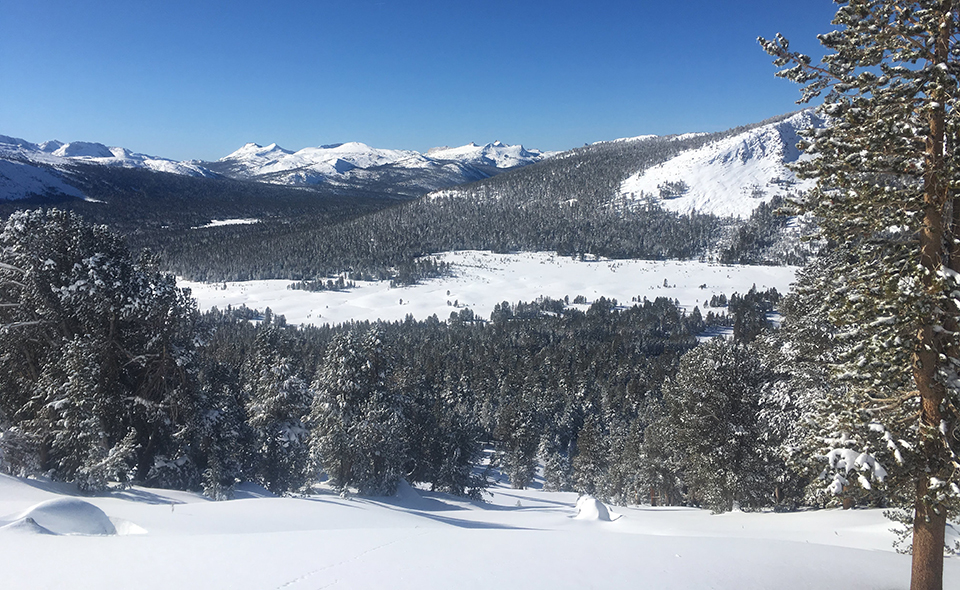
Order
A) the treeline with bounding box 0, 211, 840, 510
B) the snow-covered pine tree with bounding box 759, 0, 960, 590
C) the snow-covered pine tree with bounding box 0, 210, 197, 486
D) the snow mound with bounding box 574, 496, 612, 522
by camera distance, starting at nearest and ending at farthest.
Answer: the snow-covered pine tree with bounding box 759, 0, 960, 590 → the treeline with bounding box 0, 211, 840, 510 → the snow-covered pine tree with bounding box 0, 210, 197, 486 → the snow mound with bounding box 574, 496, 612, 522

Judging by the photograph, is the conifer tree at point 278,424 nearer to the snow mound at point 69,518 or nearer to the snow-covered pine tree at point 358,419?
the snow-covered pine tree at point 358,419

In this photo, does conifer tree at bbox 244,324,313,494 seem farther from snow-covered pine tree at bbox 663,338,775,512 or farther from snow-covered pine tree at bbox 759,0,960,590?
snow-covered pine tree at bbox 759,0,960,590

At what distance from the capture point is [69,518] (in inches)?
372

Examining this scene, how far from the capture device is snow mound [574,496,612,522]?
759 inches

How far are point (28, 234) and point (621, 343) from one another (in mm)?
116511

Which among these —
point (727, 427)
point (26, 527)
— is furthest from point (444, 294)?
point (26, 527)

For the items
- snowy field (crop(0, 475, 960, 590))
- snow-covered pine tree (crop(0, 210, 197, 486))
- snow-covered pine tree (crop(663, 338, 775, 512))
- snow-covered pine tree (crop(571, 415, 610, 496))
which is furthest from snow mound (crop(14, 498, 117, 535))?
snow-covered pine tree (crop(571, 415, 610, 496))

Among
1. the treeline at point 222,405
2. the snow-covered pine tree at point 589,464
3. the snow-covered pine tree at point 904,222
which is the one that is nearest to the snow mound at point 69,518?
the treeline at point 222,405

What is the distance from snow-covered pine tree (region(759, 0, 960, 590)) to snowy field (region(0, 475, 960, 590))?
8.45 feet

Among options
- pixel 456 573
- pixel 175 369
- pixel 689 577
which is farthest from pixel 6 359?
pixel 689 577

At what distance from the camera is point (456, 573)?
805 centimetres

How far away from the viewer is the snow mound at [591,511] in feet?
63.3

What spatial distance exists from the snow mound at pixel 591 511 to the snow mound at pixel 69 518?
15.0 meters

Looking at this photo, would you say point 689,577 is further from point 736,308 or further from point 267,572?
point 736,308
